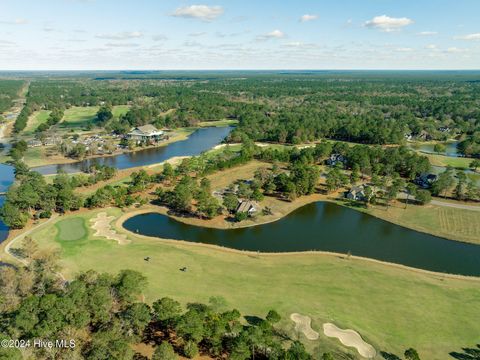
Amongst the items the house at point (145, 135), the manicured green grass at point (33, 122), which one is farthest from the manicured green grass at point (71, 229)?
the manicured green grass at point (33, 122)

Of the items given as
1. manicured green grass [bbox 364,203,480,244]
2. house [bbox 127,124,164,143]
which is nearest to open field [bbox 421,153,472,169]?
manicured green grass [bbox 364,203,480,244]

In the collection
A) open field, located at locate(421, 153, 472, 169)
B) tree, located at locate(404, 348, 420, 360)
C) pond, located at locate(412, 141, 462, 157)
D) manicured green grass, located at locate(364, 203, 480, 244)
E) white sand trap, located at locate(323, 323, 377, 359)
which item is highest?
pond, located at locate(412, 141, 462, 157)

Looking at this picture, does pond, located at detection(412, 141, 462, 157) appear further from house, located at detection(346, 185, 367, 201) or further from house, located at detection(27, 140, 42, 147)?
house, located at detection(27, 140, 42, 147)

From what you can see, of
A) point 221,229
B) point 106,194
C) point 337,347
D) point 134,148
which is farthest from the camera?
point 134,148

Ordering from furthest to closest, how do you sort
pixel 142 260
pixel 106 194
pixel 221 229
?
pixel 106 194
pixel 221 229
pixel 142 260

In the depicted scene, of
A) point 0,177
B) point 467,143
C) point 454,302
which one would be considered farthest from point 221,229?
point 467,143

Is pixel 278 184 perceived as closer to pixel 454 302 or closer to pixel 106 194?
pixel 106 194

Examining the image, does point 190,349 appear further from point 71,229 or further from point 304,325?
point 71,229

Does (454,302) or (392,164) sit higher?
(392,164)
